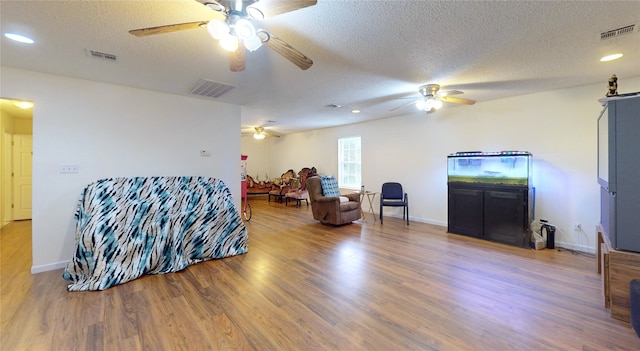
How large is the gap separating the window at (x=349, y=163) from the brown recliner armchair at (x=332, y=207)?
162cm

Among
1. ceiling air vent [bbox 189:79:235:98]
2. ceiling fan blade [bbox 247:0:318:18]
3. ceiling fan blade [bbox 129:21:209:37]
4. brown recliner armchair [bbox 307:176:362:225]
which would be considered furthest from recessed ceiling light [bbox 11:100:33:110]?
brown recliner armchair [bbox 307:176:362:225]

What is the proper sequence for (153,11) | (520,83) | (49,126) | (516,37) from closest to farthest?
(153,11)
(516,37)
(49,126)
(520,83)

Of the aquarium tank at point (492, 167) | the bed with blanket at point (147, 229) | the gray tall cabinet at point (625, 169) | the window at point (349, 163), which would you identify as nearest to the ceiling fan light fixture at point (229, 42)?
the bed with blanket at point (147, 229)

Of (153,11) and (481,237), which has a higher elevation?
(153,11)

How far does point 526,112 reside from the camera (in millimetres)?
4145

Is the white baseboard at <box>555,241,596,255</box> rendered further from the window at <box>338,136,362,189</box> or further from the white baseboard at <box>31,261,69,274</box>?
the white baseboard at <box>31,261,69,274</box>

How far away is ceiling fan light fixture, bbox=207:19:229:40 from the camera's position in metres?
1.59

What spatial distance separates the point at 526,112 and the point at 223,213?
4.97 metres

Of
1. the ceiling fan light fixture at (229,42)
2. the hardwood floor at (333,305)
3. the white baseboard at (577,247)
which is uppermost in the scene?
the ceiling fan light fixture at (229,42)

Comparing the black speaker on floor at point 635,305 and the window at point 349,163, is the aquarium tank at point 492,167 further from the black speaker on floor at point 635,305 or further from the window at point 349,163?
the window at point 349,163

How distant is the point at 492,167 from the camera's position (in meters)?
4.20

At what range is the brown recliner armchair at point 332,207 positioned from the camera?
203 inches

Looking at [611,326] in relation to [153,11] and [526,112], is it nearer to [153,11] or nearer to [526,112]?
[526,112]

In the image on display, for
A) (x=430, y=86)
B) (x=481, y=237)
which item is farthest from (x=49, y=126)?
(x=481, y=237)
